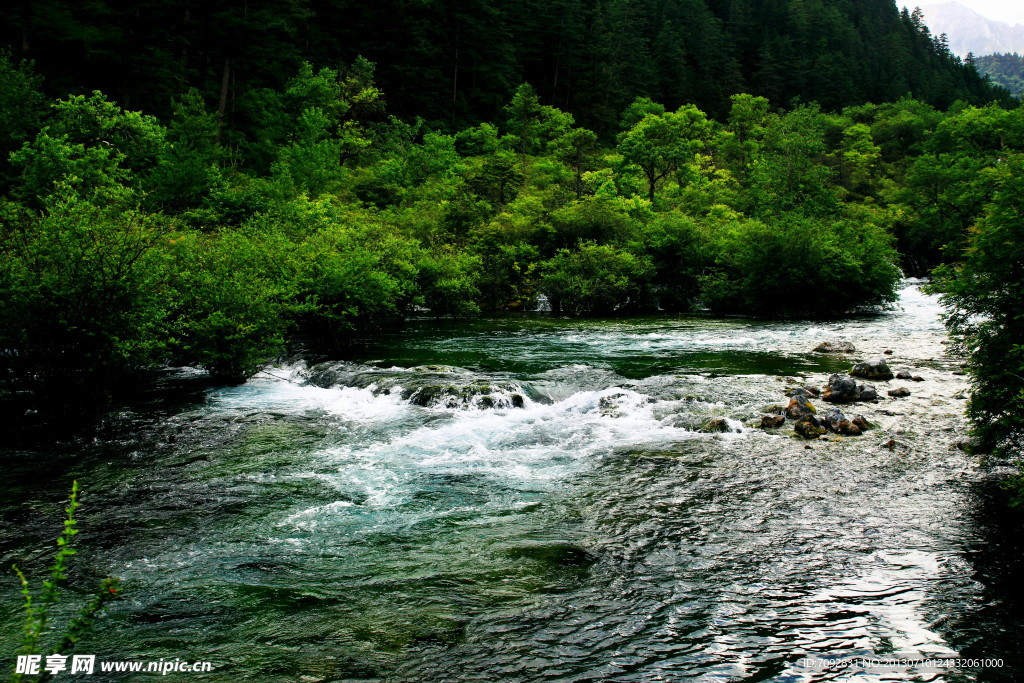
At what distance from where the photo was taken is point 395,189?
43438mm

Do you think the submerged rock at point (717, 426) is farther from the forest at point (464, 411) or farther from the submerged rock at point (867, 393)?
the submerged rock at point (867, 393)

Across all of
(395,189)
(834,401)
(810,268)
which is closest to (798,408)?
(834,401)

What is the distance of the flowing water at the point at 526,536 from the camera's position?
235 inches

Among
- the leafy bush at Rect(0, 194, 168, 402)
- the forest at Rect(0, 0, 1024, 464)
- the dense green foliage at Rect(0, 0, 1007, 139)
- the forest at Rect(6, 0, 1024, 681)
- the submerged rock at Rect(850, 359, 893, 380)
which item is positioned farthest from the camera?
the dense green foliage at Rect(0, 0, 1007, 139)

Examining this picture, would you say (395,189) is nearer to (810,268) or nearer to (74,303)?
(810,268)

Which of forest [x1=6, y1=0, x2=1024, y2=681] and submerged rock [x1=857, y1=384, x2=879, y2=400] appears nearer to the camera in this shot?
forest [x1=6, y1=0, x2=1024, y2=681]

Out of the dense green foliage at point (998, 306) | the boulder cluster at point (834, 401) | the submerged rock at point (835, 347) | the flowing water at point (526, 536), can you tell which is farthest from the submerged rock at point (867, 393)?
the submerged rock at point (835, 347)

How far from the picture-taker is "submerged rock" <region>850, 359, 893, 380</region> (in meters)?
17.8

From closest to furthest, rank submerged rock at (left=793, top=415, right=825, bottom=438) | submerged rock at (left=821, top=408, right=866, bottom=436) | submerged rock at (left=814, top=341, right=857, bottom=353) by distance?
submerged rock at (left=793, top=415, right=825, bottom=438)
submerged rock at (left=821, top=408, right=866, bottom=436)
submerged rock at (left=814, top=341, right=857, bottom=353)

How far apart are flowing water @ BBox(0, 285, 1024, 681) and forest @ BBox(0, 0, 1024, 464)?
2582mm

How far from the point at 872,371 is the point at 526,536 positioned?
45.6 ft

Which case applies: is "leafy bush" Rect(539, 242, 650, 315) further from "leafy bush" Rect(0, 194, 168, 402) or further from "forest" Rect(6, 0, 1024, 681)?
"leafy bush" Rect(0, 194, 168, 402)

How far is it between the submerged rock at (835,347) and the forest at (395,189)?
29.9ft

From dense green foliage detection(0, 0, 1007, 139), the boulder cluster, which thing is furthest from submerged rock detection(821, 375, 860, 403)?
dense green foliage detection(0, 0, 1007, 139)
